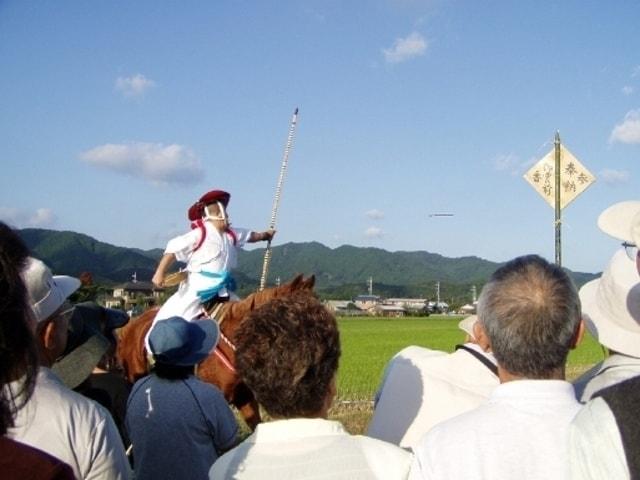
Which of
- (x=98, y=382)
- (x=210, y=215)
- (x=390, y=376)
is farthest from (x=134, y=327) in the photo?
(x=390, y=376)

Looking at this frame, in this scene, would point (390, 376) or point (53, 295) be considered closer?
point (53, 295)

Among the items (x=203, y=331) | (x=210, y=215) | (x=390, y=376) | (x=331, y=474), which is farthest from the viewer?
(x=210, y=215)

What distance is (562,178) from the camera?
Answer: 7902 millimetres

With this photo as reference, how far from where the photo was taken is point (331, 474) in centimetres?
199

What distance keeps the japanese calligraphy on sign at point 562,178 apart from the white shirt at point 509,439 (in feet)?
20.5

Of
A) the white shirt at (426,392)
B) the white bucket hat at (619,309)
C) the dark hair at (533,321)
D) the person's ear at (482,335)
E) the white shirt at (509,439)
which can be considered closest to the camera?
the white shirt at (509,439)

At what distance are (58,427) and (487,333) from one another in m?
1.27

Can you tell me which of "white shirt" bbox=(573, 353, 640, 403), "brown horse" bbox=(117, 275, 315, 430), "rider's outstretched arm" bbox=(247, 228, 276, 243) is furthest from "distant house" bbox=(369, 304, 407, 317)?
"white shirt" bbox=(573, 353, 640, 403)

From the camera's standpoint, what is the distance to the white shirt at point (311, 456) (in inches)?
78.9

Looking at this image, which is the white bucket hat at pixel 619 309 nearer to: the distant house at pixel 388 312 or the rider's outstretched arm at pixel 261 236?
the rider's outstretched arm at pixel 261 236

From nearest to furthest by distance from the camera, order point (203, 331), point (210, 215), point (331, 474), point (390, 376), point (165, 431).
Answer: point (331, 474), point (390, 376), point (165, 431), point (203, 331), point (210, 215)

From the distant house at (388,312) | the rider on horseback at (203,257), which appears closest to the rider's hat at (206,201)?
the rider on horseback at (203,257)

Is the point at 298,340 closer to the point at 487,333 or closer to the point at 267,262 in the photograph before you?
the point at 487,333

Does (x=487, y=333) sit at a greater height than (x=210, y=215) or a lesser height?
lesser
